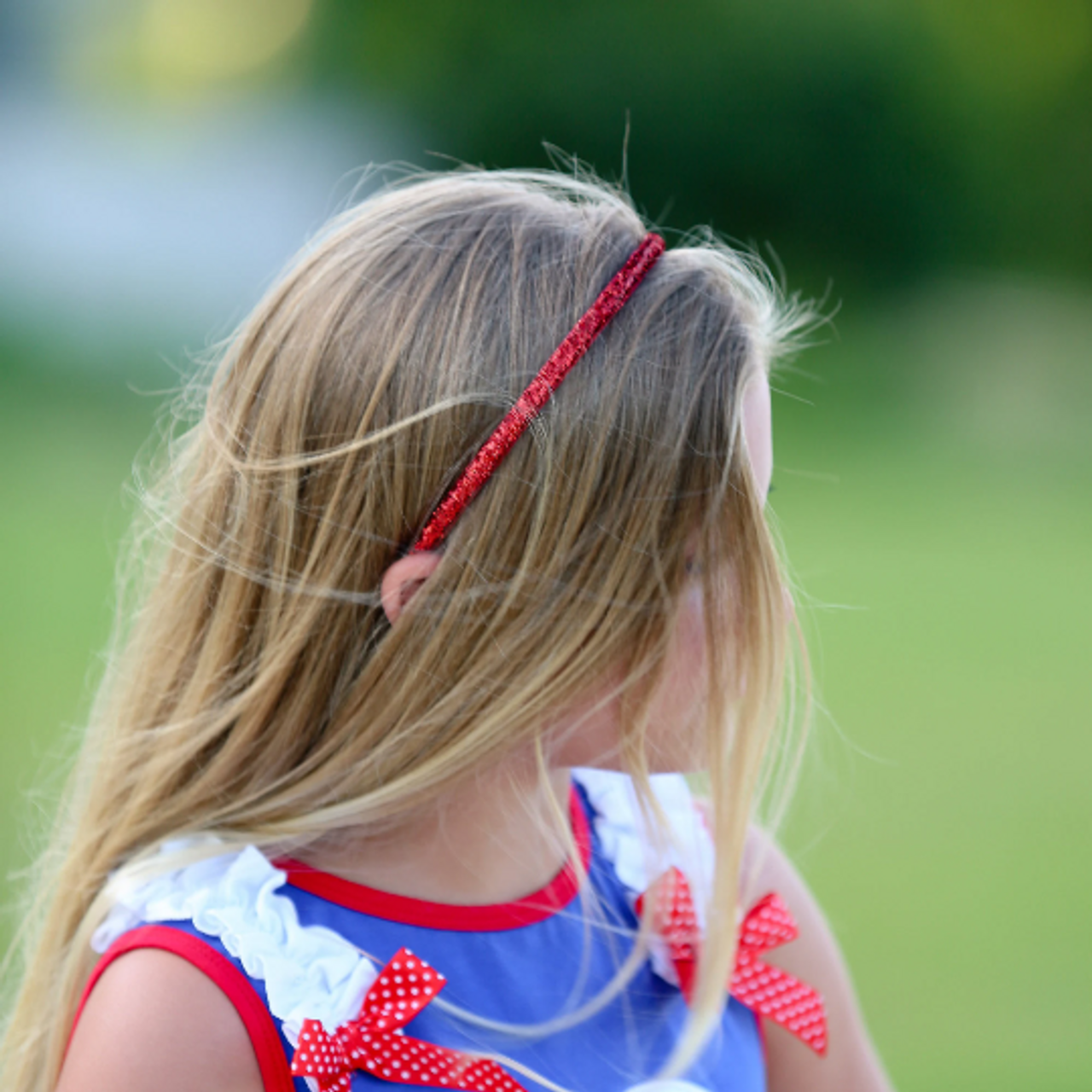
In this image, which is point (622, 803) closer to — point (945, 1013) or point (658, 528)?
point (658, 528)

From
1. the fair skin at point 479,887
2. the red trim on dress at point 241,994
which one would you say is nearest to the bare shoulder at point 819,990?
the fair skin at point 479,887

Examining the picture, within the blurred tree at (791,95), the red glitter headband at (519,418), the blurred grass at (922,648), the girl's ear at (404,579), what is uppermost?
the blurred tree at (791,95)

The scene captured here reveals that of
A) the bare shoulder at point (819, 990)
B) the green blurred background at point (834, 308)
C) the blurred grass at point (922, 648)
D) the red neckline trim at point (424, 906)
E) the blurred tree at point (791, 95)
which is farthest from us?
the blurred tree at point (791, 95)

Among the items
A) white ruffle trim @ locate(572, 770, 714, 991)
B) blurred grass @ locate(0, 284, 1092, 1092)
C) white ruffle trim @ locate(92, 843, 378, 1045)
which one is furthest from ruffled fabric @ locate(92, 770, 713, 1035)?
blurred grass @ locate(0, 284, 1092, 1092)

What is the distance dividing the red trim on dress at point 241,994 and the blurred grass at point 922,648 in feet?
1.31

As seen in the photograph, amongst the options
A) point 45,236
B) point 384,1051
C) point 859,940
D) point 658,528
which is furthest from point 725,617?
point 45,236

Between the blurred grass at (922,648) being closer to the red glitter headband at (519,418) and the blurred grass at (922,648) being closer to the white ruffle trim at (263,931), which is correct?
the red glitter headband at (519,418)

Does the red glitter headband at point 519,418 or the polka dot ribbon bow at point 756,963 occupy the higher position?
the red glitter headband at point 519,418

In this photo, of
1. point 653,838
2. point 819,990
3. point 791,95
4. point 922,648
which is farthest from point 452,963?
point 791,95

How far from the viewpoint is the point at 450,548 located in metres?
0.69

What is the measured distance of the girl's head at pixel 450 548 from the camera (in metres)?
0.69

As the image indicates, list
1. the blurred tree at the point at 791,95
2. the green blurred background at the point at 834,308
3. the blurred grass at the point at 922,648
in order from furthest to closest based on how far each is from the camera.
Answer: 1. the blurred tree at the point at 791,95
2. the green blurred background at the point at 834,308
3. the blurred grass at the point at 922,648

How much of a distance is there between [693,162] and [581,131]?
1.30 metres

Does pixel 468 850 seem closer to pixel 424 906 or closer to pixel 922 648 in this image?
pixel 424 906
